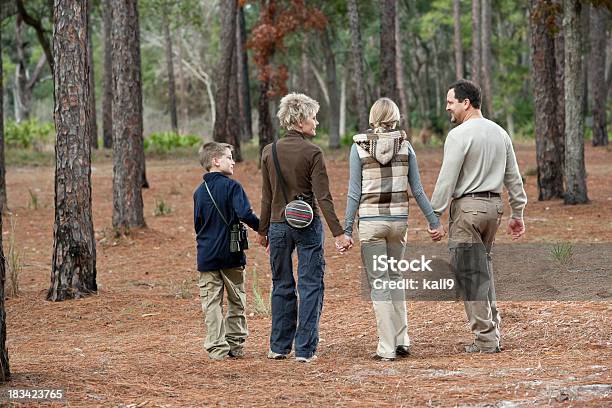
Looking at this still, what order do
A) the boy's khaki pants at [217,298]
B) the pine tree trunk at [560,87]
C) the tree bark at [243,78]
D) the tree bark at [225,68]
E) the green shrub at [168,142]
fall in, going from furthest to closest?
the tree bark at [243,78], the green shrub at [168,142], the tree bark at [225,68], the pine tree trunk at [560,87], the boy's khaki pants at [217,298]

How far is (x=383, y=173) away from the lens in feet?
25.0

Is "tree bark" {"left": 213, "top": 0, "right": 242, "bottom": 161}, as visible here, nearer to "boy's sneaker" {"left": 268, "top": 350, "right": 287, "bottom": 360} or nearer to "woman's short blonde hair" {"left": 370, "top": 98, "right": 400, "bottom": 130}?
"boy's sneaker" {"left": 268, "top": 350, "right": 287, "bottom": 360}

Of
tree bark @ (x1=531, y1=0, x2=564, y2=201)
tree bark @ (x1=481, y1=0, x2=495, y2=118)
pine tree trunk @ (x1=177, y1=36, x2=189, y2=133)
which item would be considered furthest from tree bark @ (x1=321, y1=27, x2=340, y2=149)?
pine tree trunk @ (x1=177, y1=36, x2=189, y2=133)

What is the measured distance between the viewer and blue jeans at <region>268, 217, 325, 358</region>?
7.78m

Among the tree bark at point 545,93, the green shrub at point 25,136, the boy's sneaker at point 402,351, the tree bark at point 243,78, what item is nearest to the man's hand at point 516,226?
the boy's sneaker at point 402,351

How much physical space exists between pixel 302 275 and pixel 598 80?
1175 inches

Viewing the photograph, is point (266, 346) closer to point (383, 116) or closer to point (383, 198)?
point (383, 198)

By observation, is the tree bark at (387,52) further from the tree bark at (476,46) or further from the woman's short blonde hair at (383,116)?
the woman's short blonde hair at (383,116)

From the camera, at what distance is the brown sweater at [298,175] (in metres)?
7.63

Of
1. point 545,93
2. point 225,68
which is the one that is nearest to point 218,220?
point 545,93

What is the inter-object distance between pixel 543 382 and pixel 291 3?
29.3 meters

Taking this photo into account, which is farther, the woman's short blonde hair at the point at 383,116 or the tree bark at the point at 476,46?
the tree bark at the point at 476,46

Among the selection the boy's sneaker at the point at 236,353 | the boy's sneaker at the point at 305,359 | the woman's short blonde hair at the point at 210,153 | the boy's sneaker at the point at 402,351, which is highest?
the woman's short blonde hair at the point at 210,153

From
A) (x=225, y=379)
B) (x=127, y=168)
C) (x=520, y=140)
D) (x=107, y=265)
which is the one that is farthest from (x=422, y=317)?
(x=520, y=140)
